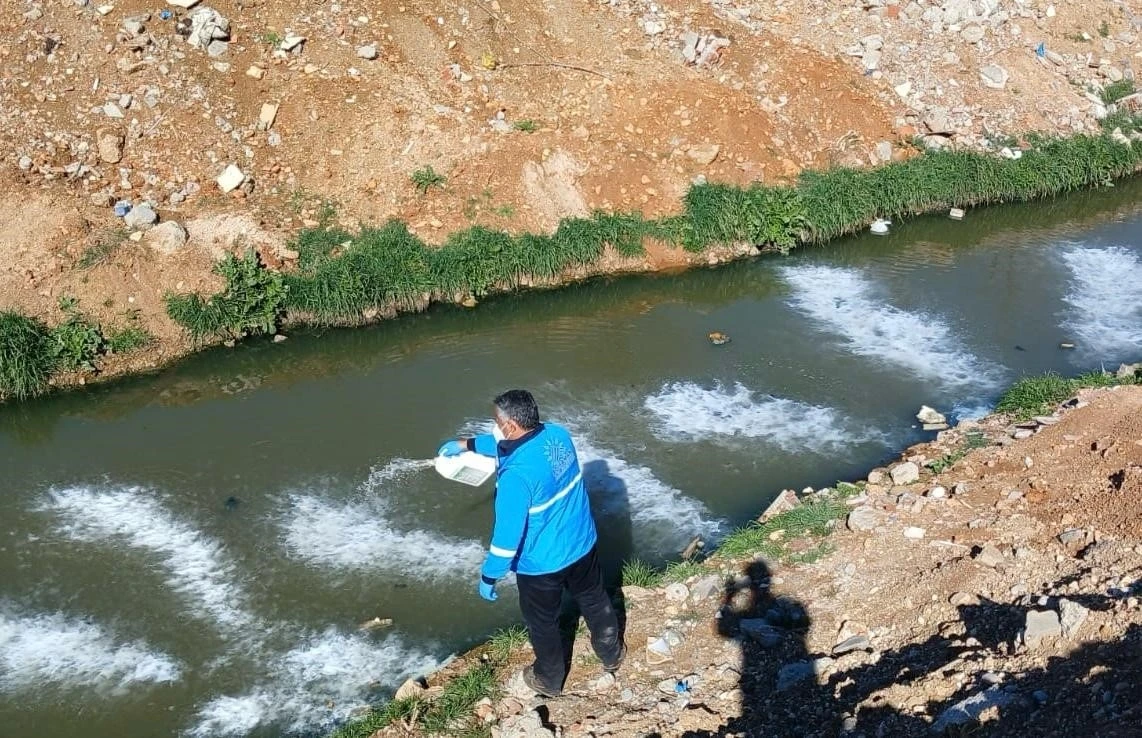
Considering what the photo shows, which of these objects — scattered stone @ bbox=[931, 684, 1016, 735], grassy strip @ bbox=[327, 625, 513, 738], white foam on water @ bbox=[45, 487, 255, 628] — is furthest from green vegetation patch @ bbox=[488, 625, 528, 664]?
scattered stone @ bbox=[931, 684, 1016, 735]

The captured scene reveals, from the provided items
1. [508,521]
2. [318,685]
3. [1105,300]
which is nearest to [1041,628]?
[508,521]

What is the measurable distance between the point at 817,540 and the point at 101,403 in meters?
7.76

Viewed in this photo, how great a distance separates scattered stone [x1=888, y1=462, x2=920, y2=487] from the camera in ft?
26.6

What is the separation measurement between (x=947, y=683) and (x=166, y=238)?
33.2 ft

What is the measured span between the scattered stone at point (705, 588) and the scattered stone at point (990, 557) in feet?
5.59

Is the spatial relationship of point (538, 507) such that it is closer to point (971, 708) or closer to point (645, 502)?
point (971, 708)

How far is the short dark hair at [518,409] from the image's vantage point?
5305 mm

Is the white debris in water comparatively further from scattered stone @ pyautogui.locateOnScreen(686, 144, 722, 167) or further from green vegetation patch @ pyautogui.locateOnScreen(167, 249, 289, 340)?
scattered stone @ pyautogui.locateOnScreen(686, 144, 722, 167)

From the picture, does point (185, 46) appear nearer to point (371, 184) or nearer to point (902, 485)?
point (371, 184)

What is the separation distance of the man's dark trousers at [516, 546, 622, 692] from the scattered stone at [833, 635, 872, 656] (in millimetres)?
1313

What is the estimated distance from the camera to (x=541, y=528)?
213 inches

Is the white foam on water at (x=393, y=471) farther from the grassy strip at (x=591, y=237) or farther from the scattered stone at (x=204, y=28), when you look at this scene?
the scattered stone at (x=204, y=28)

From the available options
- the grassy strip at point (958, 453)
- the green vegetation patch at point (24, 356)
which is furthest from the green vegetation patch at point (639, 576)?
the green vegetation patch at point (24, 356)

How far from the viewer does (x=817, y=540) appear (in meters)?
7.40
